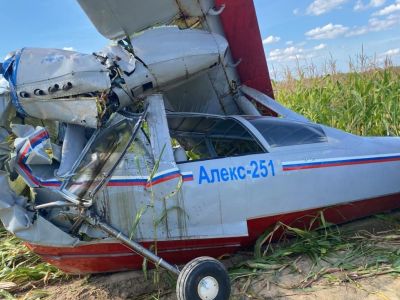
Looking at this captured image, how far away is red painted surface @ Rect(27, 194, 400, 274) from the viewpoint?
4.10m

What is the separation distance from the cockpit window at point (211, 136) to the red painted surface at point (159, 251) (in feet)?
2.73

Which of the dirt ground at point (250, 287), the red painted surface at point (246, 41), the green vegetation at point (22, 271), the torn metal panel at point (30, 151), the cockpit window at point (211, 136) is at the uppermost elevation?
the red painted surface at point (246, 41)

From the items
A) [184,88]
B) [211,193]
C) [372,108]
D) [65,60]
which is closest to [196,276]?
[211,193]

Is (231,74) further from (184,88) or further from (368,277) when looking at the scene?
(368,277)

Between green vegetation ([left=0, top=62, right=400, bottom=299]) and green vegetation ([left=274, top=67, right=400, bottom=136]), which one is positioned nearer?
green vegetation ([left=0, top=62, right=400, bottom=299])

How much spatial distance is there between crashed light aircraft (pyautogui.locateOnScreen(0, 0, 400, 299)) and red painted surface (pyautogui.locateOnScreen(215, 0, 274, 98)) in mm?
26

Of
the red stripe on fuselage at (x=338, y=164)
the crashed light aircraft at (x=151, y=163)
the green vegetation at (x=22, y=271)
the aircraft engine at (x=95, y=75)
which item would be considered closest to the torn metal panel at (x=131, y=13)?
the crashed light aircraft at (x=151, y=163)

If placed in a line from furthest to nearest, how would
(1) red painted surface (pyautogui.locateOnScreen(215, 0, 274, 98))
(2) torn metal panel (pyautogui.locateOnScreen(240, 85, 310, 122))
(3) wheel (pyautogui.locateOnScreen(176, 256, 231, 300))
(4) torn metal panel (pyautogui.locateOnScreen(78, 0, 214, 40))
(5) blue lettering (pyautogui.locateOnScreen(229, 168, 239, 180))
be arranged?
1. (2) torn metal panel (pyautogui.locateOnScreen(240, 85, 310, 122))
2. (1) red painted surface (pyautogui.locateOnScreen(215, 0, 274, 98))
3. (4) torn metal panel (pyautogui.locateOnScreen(78, 0, 214, 40))
4. (5) blue lettering (pyautogui.locateOnScreen(229, 168, 239, 180))
5. (3) wheel (pyautogui.locateOnScreen(176, 256, 231, 300))

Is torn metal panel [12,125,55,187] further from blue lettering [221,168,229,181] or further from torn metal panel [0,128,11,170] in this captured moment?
blue lettering [221,168,229,181]

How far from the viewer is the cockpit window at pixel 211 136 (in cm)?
507

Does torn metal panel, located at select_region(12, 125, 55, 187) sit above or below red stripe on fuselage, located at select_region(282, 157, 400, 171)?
above

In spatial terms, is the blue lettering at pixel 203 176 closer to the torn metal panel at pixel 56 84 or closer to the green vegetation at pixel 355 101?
the torn metal panel at pixel 56 84

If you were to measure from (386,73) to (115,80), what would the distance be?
5794 mm

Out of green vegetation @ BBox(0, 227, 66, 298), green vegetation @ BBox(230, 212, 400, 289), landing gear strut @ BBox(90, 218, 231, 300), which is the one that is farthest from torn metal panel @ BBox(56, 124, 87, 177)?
green vegetation @ BBox(230, 212, 400, 289)
